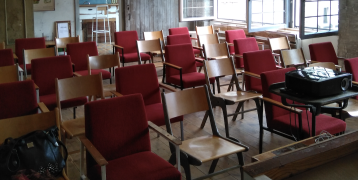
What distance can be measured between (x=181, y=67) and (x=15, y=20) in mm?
4429

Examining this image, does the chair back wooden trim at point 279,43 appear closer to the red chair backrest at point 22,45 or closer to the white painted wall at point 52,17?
the red chair backrest at point 22,45

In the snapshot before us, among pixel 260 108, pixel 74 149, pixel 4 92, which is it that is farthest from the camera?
pixel 74 149

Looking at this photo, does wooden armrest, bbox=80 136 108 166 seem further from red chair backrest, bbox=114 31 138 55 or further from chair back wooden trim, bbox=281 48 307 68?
red chair backrest, bbox=114 31 138 55

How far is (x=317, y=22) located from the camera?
22.2 ft

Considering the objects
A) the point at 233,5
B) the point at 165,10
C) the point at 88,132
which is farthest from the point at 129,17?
the point at 88,132

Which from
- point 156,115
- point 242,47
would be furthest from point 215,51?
point 156,115

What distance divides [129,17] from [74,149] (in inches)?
221

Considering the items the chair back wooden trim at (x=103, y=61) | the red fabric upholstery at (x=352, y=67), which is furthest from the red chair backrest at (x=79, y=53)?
the red fabric upholstery at (x=352, y=67)

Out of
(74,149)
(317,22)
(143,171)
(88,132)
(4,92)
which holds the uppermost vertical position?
(317,22)

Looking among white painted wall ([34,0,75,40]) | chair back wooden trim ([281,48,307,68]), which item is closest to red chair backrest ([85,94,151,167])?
chair back wooden trim ([281,48,307,68])

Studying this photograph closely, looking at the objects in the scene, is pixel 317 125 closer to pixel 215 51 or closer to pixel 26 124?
pixel 26 124

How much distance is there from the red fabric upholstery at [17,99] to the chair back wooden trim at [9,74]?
2.52 ft

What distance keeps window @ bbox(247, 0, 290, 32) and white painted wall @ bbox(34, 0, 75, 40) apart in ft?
13.2

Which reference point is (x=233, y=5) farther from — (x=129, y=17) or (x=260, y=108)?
(x=260, y=108)
